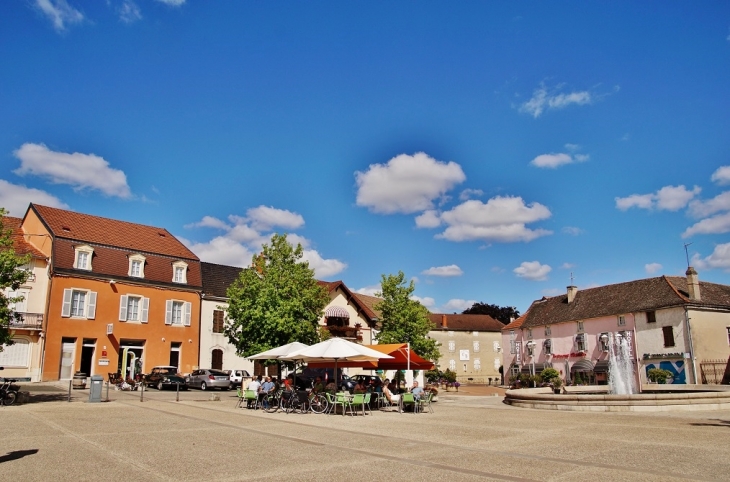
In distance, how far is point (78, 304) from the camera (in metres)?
35.8

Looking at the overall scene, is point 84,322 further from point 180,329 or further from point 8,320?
point 8,320

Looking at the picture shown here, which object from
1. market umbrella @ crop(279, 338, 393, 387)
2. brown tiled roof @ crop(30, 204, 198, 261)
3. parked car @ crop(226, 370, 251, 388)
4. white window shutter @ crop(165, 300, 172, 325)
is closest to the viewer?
market umbrella @ crop(279, 338, 393, 387)

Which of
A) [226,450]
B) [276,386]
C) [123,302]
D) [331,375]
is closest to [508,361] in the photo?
[331,375]

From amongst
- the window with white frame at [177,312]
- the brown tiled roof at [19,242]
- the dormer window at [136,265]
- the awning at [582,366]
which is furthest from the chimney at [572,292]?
the brown tiled roof at [19,242]

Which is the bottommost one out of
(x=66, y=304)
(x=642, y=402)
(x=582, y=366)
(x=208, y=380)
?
(x=642, y=402)

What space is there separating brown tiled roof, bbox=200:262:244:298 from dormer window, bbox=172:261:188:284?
196 centimetres

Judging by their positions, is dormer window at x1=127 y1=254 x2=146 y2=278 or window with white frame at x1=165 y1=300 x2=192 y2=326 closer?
dormer window at x1=127 y1=254 x2=146 y2=278

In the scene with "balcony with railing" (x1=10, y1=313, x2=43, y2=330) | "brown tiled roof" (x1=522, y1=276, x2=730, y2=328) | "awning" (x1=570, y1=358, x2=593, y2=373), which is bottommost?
"awning" (x1=570, y1=358, x2=593, y2=373)

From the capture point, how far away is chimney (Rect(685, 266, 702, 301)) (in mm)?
43000

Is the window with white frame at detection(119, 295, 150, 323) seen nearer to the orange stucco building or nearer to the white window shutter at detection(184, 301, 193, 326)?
the orange stucco building

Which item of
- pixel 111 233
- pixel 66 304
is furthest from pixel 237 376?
pixel 111 233

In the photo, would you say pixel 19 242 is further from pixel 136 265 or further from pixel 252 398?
pixel 252 398

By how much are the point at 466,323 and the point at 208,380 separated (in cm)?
4667

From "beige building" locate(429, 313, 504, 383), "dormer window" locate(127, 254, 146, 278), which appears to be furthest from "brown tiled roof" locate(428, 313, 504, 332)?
"dormer window" locate(127, 254, 146, 278)
